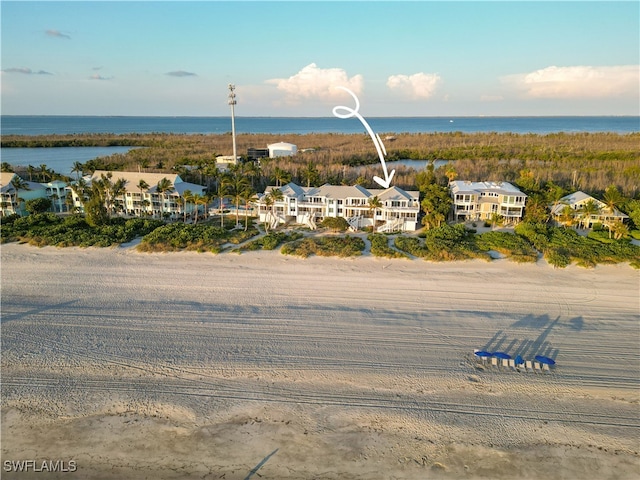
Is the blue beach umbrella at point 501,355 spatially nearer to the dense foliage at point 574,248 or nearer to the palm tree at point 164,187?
the dense foliage at point 574,248

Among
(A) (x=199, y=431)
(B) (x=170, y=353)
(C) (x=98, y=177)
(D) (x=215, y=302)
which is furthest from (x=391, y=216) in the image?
(C) (x=98, y=177)

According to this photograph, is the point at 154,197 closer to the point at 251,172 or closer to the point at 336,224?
the point at 251,172

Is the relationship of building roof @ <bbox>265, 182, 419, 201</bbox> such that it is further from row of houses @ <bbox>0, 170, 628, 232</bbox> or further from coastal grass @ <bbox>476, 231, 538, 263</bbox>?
coastal grass @ <bbox>476, 231, 538, 263</bbox>

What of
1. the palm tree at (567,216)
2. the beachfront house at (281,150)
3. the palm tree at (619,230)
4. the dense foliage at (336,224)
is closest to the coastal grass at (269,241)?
the dense foliage at (336,224)

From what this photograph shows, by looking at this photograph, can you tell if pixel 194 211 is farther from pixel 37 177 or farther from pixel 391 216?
pixel 37 177

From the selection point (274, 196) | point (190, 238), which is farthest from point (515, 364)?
point (274, 196)

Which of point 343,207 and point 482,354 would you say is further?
point 343,207

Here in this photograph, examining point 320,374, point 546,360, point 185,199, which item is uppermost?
point 185,199
